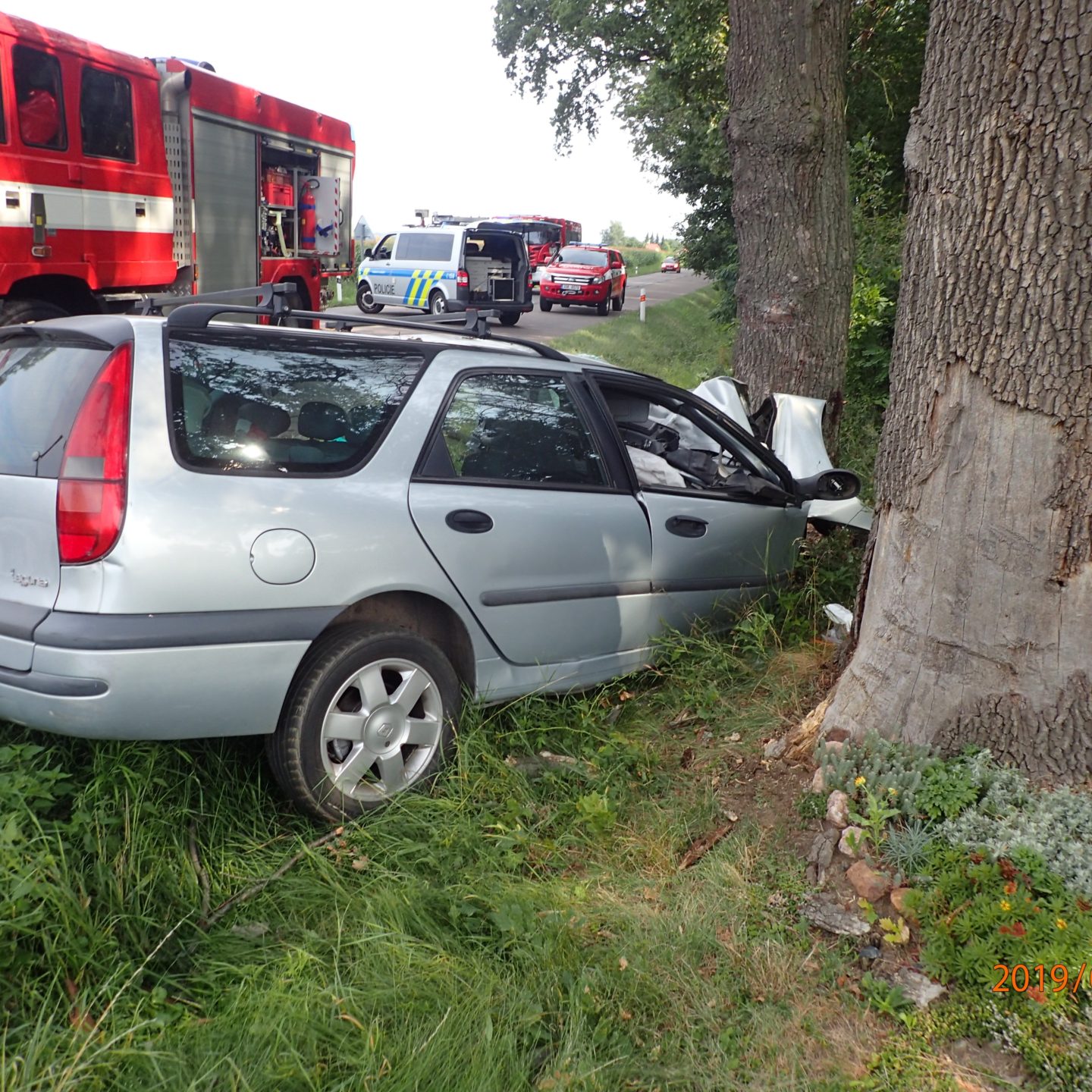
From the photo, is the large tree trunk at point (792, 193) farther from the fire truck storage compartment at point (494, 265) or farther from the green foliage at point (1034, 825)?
the fire truck storage compartment at point (494, 265)

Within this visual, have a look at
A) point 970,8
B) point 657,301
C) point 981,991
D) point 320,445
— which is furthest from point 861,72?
point 657,301

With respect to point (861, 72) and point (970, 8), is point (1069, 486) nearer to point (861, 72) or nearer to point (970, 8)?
point (970, 8)

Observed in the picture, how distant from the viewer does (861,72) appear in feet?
41.9

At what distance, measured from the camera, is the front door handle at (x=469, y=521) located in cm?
361

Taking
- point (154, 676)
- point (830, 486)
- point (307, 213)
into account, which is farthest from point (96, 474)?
point (307, 213)

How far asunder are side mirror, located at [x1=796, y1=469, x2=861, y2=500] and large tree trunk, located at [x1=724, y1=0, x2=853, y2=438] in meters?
1.58

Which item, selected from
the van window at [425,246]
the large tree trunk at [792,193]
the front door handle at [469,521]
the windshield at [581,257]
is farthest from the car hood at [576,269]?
the front door handle at [469,521]

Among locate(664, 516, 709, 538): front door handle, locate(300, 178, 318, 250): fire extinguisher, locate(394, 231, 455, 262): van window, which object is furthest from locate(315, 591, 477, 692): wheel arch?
locate(394, 231, 455, 262): van window

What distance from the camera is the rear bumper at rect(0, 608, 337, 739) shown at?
113 inches

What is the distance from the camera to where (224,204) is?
38.4 feet

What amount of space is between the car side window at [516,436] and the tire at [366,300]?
17.7 meters

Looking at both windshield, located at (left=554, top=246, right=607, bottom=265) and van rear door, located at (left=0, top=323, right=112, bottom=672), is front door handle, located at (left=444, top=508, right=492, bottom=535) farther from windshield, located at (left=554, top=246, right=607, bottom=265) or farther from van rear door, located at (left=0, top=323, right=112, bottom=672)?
windshield, located at (left=554, top=246, right=607, bottom=265)

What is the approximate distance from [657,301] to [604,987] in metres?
34.6

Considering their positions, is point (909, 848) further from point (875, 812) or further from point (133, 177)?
point (133, 177)
